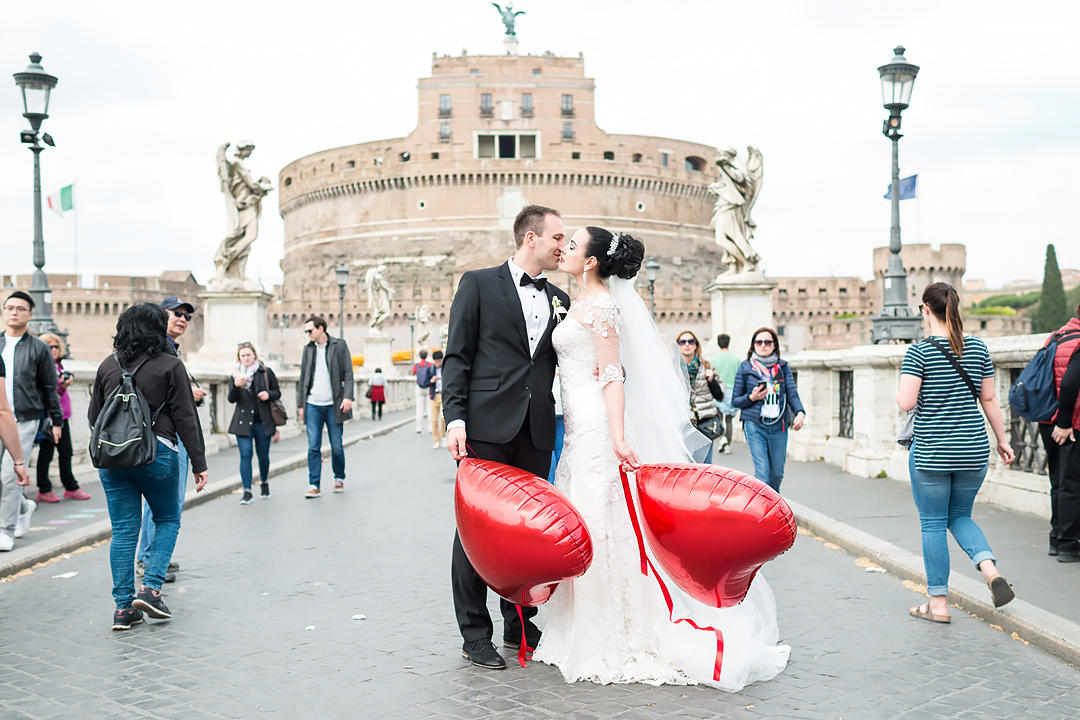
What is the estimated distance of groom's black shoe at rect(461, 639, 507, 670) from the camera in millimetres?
4168

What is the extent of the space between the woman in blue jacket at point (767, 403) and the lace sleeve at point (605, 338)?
331 centimetres

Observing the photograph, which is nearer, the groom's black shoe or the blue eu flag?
the groom's black shoe

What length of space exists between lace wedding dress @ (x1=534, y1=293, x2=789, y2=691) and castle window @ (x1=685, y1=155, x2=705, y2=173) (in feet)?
277

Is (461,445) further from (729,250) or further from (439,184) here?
(439,184)

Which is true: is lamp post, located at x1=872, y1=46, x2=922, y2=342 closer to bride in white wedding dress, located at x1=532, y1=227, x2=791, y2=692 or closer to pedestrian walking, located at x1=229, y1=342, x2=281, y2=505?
pedestrian walking, located at x1=229, y1=342, x2=281, y2=505

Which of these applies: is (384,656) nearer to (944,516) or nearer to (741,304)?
(944,516)

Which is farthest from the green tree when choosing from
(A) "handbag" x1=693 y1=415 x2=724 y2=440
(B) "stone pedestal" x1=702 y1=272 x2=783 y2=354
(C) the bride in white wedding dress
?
(C) the bride in white wedding dress

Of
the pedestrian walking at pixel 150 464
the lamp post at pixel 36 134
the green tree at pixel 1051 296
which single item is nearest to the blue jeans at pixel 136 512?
the pedestrian walking at pixel 150 464

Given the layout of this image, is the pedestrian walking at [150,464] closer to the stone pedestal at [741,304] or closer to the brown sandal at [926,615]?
the brown sandal at [926,615]

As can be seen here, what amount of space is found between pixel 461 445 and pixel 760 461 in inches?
152

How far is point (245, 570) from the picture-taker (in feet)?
20.7

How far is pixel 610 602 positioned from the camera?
4.12m

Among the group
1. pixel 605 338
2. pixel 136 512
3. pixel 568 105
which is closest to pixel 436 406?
pixel 136 512

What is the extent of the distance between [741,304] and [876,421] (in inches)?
243
